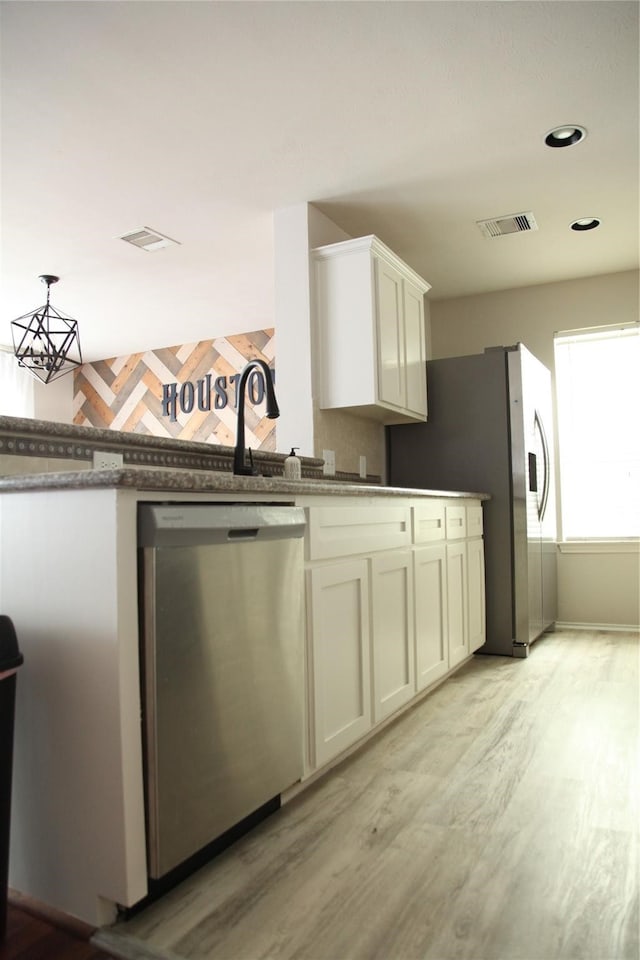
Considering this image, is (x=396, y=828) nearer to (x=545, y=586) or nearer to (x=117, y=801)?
(x=117, y=801)

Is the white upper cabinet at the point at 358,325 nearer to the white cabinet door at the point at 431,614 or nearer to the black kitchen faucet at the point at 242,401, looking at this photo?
the white cabinet door at the point at 431,614

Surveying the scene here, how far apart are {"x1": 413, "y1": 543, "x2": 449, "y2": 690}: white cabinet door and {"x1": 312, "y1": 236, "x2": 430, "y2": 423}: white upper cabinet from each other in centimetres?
84

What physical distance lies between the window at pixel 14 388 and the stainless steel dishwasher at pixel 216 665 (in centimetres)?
508

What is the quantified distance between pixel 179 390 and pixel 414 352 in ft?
9.58

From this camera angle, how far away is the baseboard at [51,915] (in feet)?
4.29

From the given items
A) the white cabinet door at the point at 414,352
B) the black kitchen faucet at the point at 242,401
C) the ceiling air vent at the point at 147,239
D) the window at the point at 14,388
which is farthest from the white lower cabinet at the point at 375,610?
the window at the point at 14,388

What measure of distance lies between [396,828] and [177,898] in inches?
22.3

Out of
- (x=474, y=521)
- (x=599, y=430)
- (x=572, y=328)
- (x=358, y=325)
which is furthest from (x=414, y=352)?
(x=599, y=430)

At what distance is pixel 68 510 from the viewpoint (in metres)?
1.33

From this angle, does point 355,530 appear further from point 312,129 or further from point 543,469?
point 543,469

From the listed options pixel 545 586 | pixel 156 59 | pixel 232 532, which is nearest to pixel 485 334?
pixel 545 586

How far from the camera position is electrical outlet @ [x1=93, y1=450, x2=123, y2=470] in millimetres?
2098

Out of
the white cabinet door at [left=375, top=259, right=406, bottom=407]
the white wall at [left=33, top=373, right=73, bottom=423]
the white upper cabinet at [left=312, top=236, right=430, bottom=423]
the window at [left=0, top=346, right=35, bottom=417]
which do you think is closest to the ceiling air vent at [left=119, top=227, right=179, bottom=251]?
the white upper cabinet at [left=312, top=236, right=430, bottom=423]

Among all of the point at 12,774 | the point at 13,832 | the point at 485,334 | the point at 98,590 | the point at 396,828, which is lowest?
the point at 396,828
